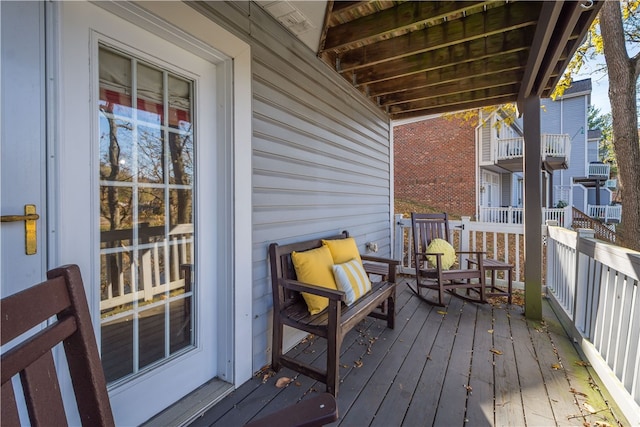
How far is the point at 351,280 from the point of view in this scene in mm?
2297

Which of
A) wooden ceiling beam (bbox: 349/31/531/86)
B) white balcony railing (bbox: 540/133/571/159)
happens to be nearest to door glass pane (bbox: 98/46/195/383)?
wooden ceiling beam (bbox: 349/31/531/86)

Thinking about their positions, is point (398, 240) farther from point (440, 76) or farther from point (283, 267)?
point (283, 267)

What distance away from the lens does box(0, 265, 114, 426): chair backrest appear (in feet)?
1.83

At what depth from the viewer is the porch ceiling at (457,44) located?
2.16 metres

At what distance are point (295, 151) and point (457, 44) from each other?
1.91m

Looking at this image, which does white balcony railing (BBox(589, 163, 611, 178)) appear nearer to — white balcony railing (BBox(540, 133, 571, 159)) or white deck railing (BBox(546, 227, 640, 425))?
white balcony railing (BBox(540, 133, 571, 159))

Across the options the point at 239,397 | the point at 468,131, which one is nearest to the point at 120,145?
the point at 239,397

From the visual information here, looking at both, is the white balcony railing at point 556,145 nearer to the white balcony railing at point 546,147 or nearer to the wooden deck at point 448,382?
the white balcony railing at point 546,147

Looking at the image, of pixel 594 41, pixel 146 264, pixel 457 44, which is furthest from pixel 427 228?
pixel 594 41

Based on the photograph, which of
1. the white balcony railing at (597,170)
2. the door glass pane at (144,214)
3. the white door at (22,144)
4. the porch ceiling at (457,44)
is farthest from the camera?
the white balcony railing at (597,170)

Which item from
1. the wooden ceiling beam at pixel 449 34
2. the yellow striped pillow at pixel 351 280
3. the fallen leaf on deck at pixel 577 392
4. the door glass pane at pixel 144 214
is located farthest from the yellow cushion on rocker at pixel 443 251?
the door glass pane at pixel 144 214

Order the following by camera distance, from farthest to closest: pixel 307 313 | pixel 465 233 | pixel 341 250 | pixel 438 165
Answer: pixel 438 165 → pixel 465 233 → pixel 341 250 → pixel 307 313

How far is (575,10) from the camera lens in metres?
1.84

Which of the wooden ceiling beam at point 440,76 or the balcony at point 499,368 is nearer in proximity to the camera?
the balcony at point 499,368
